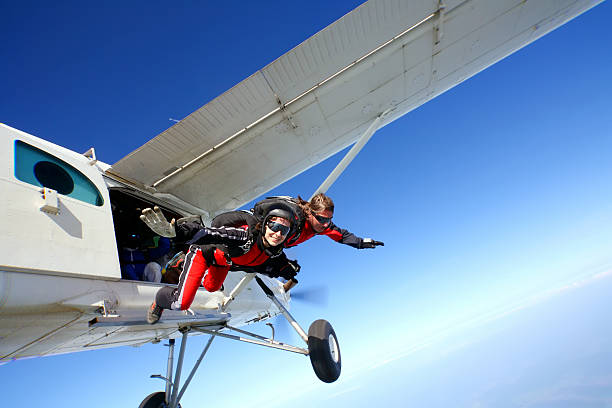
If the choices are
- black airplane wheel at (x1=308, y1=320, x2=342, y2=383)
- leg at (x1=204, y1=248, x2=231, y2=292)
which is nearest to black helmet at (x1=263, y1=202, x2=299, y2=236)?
leg at (x1=204, y1=248, x2=231, y2=292)

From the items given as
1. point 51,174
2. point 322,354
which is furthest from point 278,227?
point 51,174

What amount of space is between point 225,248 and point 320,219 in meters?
0.93

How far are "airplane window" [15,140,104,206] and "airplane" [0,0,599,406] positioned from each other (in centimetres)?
1

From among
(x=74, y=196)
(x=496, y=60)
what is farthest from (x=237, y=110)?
(x=496, y=60)

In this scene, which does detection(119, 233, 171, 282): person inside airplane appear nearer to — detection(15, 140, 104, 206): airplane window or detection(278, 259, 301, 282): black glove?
detection(15, 140, 104, 206): airplane window

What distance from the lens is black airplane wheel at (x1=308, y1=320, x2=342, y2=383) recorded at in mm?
3449

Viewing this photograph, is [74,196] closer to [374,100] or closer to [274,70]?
[274,70]

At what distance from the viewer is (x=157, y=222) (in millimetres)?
1931

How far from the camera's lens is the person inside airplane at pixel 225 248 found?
2.39m

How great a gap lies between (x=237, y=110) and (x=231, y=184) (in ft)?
4.51

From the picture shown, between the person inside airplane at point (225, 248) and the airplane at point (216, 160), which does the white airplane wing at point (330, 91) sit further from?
the person inside airplane at point (225, 248)

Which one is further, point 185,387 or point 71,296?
point 185,387

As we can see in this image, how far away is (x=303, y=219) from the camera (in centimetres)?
282

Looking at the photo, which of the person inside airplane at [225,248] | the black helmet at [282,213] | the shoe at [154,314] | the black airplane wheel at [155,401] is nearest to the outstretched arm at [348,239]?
the person inside airplane at [225,248]
